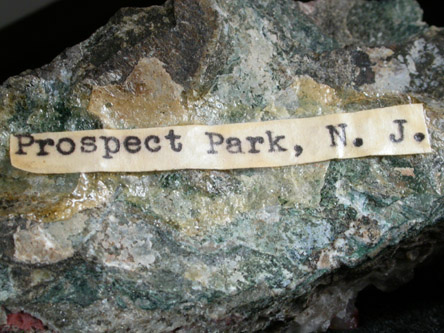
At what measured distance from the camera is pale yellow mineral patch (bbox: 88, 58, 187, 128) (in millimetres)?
1541

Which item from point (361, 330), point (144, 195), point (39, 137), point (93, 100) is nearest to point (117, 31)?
point (93, 100)

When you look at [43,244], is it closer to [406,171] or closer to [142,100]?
[142,100]

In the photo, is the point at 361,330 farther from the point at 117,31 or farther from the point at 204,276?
the point at 117,31

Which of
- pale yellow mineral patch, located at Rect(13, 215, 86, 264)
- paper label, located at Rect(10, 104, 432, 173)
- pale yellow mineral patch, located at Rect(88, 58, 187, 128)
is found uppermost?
pale yellow mineral patch, located at Rect(88, 58, 187, 128)

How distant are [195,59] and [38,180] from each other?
0.49 m

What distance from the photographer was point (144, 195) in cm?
151

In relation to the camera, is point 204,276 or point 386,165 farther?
point 386,165

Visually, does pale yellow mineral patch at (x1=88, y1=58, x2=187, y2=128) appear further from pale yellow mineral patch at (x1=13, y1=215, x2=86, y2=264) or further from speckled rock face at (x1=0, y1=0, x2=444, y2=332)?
pale yellow mineral patch at (x1=13, y1=215, x2=86, y2=264)

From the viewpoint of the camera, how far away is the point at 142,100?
5.09 ft

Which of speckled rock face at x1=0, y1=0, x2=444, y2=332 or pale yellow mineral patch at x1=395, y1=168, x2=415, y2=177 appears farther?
pale yellow mineral patch at x1=395, y1=168, x2=415, y2=177

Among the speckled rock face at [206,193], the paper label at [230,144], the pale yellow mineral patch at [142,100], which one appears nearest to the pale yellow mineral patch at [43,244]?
the speckled rock face at [206,193]

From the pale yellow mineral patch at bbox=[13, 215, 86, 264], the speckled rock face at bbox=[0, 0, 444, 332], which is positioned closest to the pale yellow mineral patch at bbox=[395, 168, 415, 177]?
the speckled rock face at bbox=[0, 0, 444, 332]

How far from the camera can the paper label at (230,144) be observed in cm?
154

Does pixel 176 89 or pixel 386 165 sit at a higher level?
pixel 176 89
